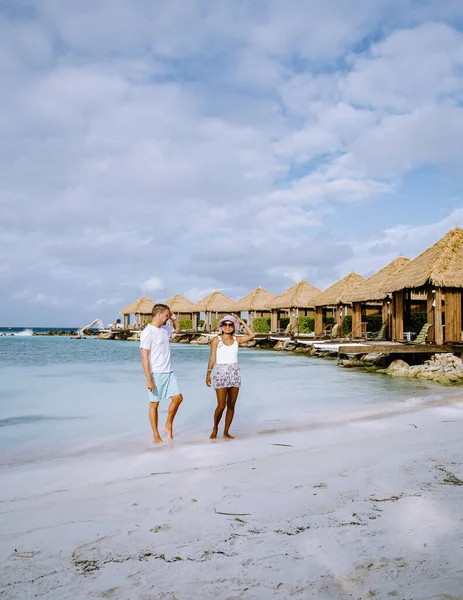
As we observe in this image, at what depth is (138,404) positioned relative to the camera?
9.48 m

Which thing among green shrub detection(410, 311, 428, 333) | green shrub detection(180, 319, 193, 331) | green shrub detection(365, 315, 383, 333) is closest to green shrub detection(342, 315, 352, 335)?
green shrub detection(365, 315, 383, 333)

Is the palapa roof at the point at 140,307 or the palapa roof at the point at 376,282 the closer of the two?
the palapa roof at the point at 376,282

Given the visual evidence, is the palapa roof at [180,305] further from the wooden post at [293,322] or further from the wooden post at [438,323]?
the wooden post at [438,323]

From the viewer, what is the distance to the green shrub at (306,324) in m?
33.5

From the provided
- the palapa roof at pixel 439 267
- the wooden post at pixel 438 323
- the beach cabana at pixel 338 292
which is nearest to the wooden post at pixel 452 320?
the wooden post at pixel 438 323

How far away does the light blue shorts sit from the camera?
4891mm

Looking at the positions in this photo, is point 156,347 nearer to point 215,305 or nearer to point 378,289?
point 378,289

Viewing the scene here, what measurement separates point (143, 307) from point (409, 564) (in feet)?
145

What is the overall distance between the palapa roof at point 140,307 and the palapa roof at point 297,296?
57.2 ft

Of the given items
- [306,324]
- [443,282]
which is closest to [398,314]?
[443,282]

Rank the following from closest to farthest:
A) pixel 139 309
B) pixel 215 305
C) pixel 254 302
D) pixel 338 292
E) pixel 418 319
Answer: pixel 418 319
pixel 338 292
pixel 254 302
pixel 215 305
pixel 139 309

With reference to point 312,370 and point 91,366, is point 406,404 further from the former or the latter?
point 91,366

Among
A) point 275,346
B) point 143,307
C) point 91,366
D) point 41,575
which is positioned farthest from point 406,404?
point 143,307

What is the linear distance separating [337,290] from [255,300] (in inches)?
427
